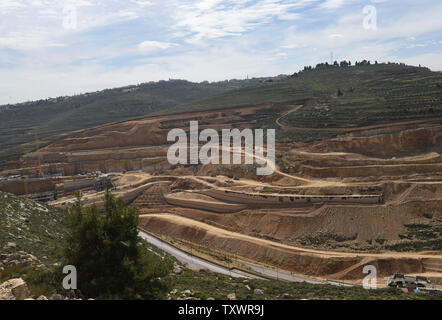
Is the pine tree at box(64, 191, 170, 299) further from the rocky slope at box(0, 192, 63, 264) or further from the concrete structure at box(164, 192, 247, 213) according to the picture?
the concrete structure at box(164, 192, 247, 213)

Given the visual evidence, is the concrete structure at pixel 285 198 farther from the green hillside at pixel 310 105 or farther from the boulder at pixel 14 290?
the boulder at pixel 14 290

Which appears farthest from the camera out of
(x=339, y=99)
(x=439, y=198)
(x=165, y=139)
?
(x=165, y=139)

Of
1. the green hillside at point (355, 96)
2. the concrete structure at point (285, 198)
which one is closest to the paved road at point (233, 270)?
the concrete structure at point (285, 198)

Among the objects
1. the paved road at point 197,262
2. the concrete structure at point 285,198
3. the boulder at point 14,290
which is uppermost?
the boulder at point 14,290

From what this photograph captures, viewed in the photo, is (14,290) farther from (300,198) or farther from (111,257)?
(300,198)
